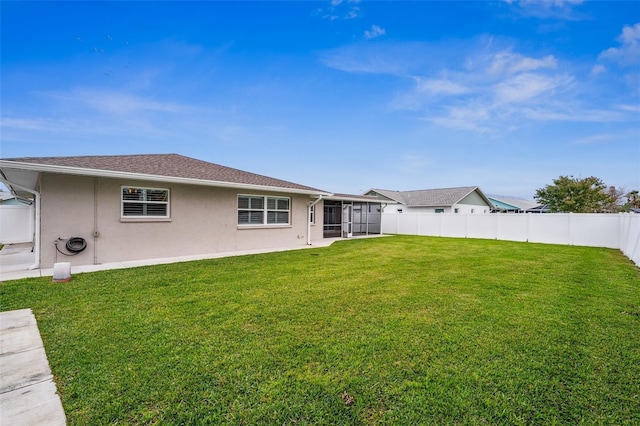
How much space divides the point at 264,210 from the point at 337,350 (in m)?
9.52

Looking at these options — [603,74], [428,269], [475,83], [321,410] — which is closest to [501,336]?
[321,410]

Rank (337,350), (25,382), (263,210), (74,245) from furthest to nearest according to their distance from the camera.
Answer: (263,210), (74,245), (337,350), (25,382)

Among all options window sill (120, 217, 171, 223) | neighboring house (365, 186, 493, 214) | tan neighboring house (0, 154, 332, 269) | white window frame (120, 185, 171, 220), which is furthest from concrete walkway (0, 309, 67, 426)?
neighboring house (365, 186, 493, 214)

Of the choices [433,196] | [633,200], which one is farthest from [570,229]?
[633,200]

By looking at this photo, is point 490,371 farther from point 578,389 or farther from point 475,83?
point 475,83

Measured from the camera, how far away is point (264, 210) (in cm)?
1226

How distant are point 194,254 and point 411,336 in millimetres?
8583

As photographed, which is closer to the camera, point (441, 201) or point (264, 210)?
point (264, 210)

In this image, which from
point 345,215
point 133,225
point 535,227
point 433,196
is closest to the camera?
point 133,225

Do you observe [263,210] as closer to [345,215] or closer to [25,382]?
[345,215]

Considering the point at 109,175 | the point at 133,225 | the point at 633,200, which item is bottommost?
the point at 133,225

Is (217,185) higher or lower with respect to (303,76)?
lower

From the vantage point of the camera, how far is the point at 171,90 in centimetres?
1442

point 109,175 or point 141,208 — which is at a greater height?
point 109,175
